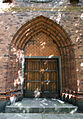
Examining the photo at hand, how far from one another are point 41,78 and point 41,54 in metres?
1.31

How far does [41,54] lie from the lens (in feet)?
15.8

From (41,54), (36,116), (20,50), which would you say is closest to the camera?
(36,116)

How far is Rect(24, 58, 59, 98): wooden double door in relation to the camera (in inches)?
187

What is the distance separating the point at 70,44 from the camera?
4289 millimetres

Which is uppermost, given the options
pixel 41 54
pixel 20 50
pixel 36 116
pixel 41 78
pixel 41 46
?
pixel 41 46

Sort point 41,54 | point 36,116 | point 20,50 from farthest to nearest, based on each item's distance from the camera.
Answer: point 41,54 → point 20,50 → point 36,116

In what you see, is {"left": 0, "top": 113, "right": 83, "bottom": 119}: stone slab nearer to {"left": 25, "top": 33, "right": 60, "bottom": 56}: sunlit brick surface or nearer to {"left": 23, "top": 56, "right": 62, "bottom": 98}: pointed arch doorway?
{"left": 23, "top": 56, "right": 62, "bottom": 98}: pointed arch doorway

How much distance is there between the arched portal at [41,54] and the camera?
433cm

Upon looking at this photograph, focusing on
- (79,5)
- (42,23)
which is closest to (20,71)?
(42,23)

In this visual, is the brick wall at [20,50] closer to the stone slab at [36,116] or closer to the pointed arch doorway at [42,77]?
the pointed arch doorway at [42,77]

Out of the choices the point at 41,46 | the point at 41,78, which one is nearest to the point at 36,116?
the point at 41,78

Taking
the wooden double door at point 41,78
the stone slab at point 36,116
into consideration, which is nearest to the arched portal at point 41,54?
the wooden double door at point 41,78

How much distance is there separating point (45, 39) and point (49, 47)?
20.3 inches

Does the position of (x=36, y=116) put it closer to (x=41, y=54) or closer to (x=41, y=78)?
(x=41, y=78)
